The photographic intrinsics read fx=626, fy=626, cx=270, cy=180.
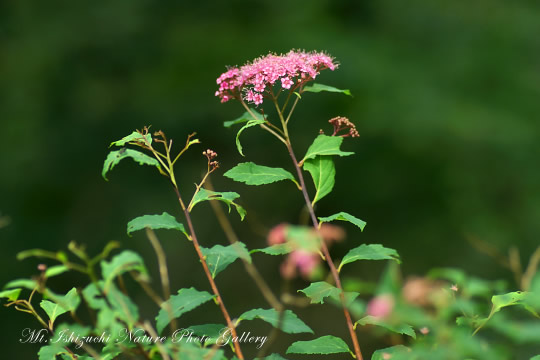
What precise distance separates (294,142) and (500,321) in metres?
3.30

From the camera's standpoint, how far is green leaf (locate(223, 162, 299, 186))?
760mm

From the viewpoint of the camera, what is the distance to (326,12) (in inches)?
153

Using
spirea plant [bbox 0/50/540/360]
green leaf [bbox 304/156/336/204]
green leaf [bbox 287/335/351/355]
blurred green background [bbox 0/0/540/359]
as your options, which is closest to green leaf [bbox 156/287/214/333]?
spirea plant [bbox 0/50/540/360]

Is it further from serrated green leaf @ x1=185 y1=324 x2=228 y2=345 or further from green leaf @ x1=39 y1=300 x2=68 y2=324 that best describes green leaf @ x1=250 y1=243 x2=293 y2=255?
green leaf @ x1=39 y1=300 x2=68 y2=324

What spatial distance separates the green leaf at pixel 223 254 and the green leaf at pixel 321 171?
0.17 metres

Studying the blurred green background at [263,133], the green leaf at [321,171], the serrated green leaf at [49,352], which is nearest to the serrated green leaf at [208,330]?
the serrated green leaf at [49,352]

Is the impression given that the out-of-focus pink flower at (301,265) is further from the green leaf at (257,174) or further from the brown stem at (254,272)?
the green leaf at (257,174)

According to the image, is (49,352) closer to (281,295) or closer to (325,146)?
(281,295)

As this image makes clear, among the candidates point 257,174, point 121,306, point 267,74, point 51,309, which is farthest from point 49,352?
point 267,74

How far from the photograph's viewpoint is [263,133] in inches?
143

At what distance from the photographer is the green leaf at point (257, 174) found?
76cm

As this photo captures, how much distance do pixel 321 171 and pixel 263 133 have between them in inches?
112

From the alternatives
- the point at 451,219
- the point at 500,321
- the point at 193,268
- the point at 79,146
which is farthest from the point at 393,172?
the point at 500,321

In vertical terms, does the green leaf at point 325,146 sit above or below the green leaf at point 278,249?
above
